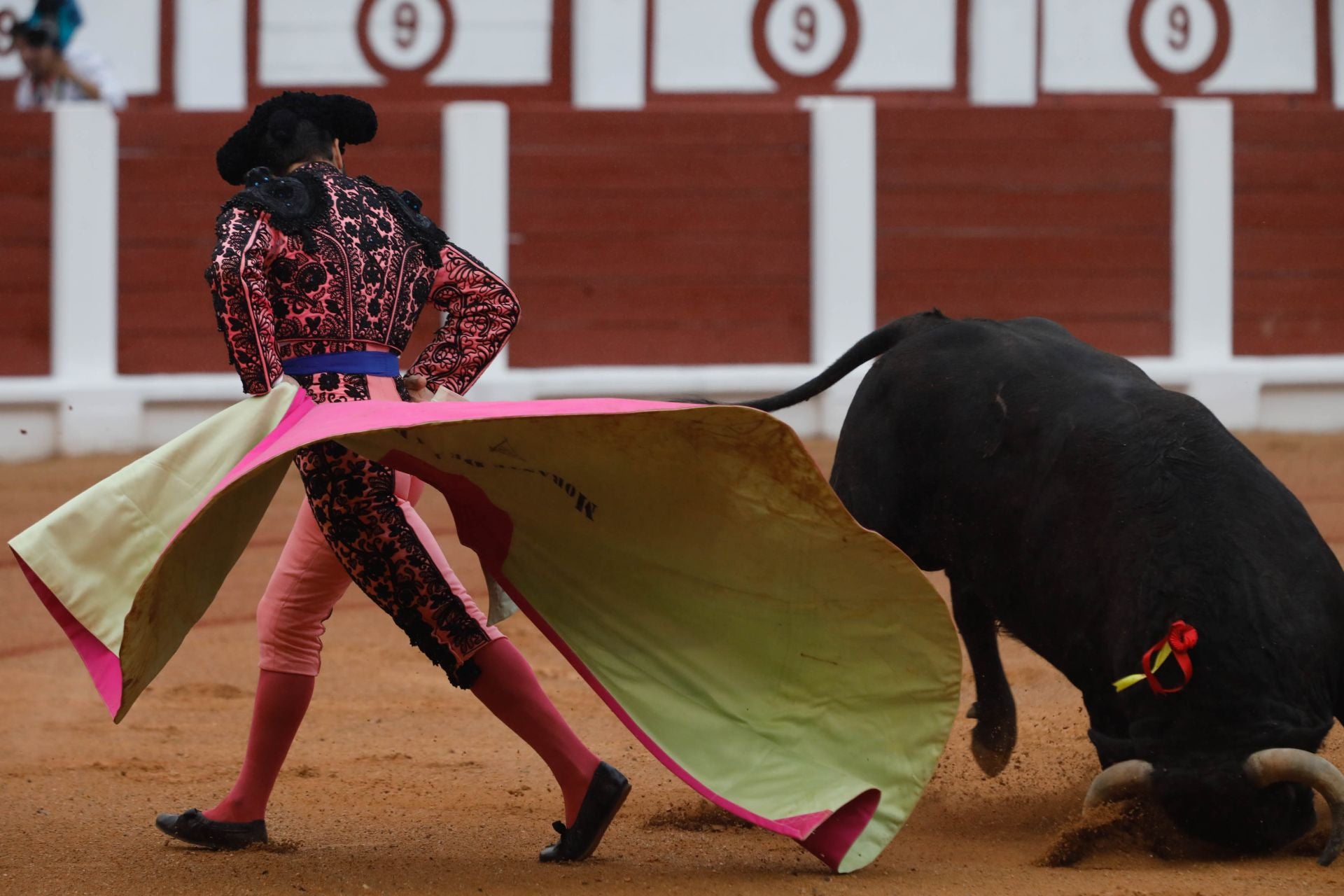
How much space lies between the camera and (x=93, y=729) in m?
3.90

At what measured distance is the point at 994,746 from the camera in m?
3.27

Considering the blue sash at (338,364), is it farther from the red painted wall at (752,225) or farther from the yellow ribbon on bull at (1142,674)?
the red painted wall at (752,225)

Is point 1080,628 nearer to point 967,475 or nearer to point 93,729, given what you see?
point 967,475

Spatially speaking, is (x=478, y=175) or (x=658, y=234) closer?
(x=478, y=175)

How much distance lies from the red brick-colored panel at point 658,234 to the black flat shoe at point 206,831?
16.9ft

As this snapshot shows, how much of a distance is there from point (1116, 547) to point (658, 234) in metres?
5.36

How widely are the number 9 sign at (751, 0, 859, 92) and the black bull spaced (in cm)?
601

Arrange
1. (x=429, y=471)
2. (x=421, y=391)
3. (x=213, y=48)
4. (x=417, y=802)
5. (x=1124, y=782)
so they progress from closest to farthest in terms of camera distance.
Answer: (x=1124, y=782) < (x=429, y=471) < (x=421, y=391) < (x=417, y=802) < (x=213, y=48)

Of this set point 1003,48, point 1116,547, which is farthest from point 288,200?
point 1003,48

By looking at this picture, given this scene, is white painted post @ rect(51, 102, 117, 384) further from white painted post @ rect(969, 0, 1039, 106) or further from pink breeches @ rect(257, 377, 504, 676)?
pink breeches @ rect(257, 377, 504, 676)

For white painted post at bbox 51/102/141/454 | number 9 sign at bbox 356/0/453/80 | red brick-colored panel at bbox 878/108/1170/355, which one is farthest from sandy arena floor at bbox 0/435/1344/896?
number 9 sign at bbox 356/0/453/80

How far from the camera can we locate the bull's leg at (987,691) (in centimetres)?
327

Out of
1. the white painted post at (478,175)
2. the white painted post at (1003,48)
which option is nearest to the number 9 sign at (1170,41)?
the white painted post at (1003,48)

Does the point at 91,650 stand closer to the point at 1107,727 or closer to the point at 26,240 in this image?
the point at 1107,727
